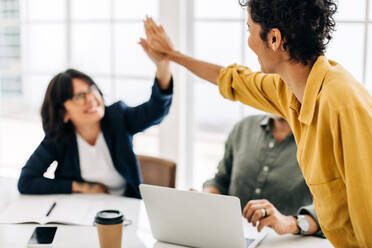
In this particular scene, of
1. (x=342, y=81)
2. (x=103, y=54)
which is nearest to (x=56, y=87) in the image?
(x=103, y=54)

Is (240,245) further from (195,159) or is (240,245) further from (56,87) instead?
(195,159)

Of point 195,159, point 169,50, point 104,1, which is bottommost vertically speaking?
point 195,159

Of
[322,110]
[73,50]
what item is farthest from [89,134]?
[322,110]

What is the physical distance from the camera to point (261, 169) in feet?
6.75

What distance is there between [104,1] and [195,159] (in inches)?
50.1

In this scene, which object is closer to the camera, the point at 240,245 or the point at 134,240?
the point at 240,245

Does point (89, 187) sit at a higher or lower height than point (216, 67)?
→ lower

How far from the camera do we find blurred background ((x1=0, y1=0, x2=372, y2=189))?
2662mm

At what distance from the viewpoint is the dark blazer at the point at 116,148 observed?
81.2 inches

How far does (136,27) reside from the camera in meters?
3.00

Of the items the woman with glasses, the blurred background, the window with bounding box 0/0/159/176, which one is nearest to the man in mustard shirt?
the woman with glasses

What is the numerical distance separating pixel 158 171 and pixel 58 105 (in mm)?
596

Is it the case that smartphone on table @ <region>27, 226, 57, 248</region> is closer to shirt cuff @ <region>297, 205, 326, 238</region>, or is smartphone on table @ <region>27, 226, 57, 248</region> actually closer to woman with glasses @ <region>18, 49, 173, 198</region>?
woman with glasses @ <region>18, 49, 173, 198</region>

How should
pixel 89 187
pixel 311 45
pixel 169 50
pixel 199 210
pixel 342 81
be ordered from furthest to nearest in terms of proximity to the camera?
pixel 89 187
pixel 169 50
pixel 199 210
pixel 311 45
pixel 342 81
